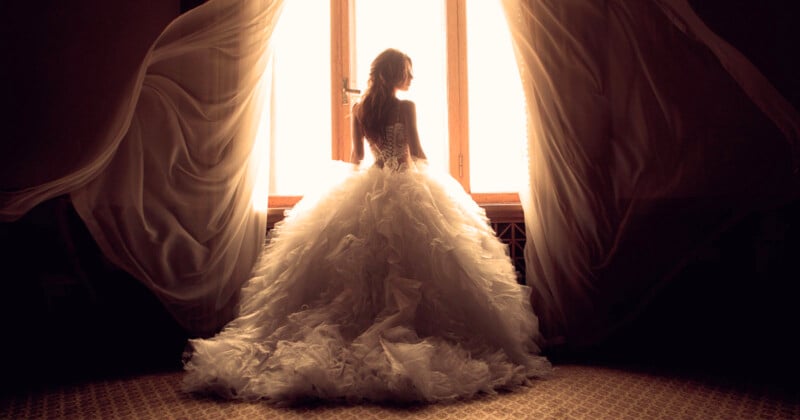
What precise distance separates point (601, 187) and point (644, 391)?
897mm

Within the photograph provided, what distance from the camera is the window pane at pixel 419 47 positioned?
8.23 ft

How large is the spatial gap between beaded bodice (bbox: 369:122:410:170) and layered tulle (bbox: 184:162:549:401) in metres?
0.09

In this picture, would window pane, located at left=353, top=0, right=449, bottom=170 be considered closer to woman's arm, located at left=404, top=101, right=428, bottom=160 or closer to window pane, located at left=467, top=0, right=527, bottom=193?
window pane, located at left=467, top=0, right=527, bottom=193

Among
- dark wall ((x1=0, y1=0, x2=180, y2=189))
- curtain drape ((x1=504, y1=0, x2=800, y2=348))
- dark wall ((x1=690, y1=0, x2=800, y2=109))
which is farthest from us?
dark wall ((x1=0, y1=0, x2=180, y2=189))

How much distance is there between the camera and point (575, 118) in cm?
203

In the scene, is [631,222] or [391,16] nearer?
[631,222]

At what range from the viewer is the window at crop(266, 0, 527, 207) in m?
2.50

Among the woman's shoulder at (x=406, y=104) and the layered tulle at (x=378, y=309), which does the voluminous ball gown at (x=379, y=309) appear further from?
the woman's shoulder at (x=406, y=104)

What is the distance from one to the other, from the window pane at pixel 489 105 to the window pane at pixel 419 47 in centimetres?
17

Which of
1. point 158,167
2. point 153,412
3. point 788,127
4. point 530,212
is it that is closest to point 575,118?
point 530,212

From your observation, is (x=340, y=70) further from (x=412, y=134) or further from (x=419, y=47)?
(x=412, y=134)

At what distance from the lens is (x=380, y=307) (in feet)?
5.18

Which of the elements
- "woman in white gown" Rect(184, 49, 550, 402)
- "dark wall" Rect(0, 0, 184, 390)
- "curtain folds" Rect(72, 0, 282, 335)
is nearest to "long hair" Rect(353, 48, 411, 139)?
"woman in white gown" Rect(184, 49, 550, 402)

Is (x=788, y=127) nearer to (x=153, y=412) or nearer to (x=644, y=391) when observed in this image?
(x=644, y=391)
